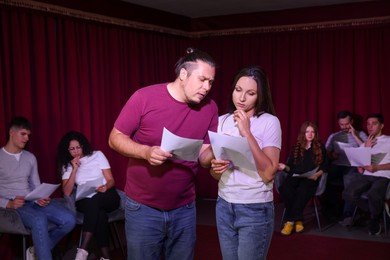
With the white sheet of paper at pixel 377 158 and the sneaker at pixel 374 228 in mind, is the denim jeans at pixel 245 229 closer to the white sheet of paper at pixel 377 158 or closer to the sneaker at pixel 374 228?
the sneaker at pixel 374 228

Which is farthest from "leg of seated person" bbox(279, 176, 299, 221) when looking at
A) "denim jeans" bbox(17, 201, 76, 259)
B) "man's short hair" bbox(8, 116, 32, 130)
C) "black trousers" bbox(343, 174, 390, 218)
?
"man's short hair" bbox(8, 116, 32, 130)

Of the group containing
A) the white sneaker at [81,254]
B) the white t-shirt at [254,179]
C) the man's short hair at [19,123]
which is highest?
the man's short hair at [19,123]

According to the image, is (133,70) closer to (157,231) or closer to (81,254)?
(81,254)

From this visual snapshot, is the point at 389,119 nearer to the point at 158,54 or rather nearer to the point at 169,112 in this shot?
the point at 158,54

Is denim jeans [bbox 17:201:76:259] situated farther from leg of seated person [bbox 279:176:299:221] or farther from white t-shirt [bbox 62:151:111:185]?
leg of seated person [bbox 279:176:299:221]

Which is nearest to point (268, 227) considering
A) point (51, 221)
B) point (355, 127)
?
point (51, 221)

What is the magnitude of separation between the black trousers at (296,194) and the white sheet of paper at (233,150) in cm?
312

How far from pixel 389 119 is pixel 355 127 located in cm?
45

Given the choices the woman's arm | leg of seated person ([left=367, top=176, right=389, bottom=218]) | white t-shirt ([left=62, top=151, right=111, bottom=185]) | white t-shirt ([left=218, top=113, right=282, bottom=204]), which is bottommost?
leg of seated person ([left=367, top=176, right=389, bottom=218])

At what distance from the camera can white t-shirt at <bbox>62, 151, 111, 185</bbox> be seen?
4.30m

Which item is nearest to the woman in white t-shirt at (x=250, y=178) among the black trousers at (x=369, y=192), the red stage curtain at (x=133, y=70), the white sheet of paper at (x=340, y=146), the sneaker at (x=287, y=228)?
the red stage curtain at (x=133, y=70)

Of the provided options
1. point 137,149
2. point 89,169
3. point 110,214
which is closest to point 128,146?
point 137,149

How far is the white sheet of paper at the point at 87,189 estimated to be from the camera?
4098mm

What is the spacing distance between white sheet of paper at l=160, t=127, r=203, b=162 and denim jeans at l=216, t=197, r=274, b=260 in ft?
0.95
